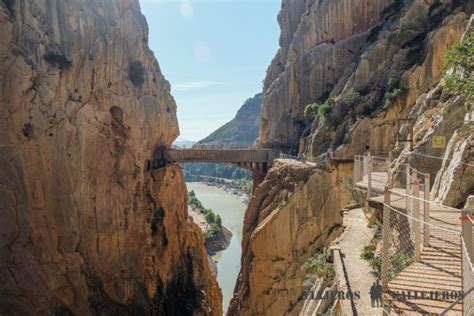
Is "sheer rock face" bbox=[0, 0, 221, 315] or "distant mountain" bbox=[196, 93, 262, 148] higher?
"distant mountain" bbox=[196, 93, 262, 148]

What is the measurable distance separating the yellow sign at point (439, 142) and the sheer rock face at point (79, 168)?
55.5 ft

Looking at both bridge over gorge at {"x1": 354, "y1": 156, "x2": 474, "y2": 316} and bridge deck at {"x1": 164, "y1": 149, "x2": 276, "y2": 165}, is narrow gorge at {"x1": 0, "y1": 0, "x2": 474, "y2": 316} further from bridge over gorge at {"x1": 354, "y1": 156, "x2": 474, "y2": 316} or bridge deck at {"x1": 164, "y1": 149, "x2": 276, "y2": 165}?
bridge over gorge at {"x1": 354, "y1": 156, "x2": 474, "y2": 316}

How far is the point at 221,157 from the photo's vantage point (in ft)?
89.6

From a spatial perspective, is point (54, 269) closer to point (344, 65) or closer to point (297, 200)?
point (297, 200)

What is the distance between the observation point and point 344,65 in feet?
115

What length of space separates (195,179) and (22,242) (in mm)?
145970

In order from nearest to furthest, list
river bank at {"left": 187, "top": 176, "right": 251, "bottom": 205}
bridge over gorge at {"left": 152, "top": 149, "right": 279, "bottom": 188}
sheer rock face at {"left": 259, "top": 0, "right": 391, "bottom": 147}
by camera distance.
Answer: bridge over gorge at {"left": 152, "top": 149, "right": 279, "bottom": 188} < sheer rock face at {"left": 259, "top": 0, "right": 391, "bottom": 147} < river bank at {"left": 187, "top": 176, "right": 251, "bottom": 205}

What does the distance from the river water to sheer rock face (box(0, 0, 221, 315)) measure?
69.4 feet

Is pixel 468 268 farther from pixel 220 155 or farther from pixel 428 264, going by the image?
pixel 220 155

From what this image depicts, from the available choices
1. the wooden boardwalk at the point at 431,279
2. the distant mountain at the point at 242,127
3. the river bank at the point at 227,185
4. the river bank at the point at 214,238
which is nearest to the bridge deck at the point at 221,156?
the wooden boardwalk at the point at 431,279

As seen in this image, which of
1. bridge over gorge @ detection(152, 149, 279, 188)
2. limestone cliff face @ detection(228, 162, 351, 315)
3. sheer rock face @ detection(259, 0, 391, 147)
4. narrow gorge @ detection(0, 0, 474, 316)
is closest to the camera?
narrow gorge @ detection(0, 0, 474, 316)

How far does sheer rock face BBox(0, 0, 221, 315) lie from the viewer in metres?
18.5

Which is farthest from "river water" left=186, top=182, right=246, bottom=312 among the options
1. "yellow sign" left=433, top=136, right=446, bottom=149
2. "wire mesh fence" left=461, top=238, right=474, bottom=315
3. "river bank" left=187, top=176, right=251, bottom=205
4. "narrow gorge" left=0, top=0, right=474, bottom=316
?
"wire mesh fence" left=461, top=238, right=474, bottom=315

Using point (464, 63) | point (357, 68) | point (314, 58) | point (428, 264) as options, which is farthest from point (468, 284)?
point (314, 58)
